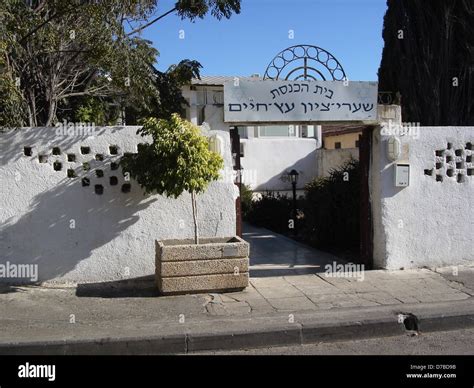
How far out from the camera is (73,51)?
24.9ft

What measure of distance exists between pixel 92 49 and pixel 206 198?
2.59 metres

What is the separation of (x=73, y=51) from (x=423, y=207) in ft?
18.4

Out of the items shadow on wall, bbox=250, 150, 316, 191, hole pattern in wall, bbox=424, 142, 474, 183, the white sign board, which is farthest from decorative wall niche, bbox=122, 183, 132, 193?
shadow on wall, bbox=250, 150, 316, 191

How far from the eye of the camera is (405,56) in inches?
500

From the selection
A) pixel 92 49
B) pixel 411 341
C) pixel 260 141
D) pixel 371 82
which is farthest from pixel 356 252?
pixel 260 141

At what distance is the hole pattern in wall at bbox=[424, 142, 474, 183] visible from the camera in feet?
26.7

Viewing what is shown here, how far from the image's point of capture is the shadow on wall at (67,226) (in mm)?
6922

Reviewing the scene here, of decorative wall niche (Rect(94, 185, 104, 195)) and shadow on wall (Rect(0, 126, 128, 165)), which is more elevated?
shadow on wall (Rect(0, 126, 128, 165))

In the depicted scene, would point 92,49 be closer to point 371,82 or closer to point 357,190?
point 371,82

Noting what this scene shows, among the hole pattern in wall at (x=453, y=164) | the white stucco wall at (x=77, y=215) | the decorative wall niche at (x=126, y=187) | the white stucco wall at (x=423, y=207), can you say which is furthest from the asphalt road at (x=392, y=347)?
the hole pattern in wall at (x=453, y=164)

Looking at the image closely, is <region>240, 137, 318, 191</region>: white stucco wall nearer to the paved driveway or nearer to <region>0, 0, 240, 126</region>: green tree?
the paved driveway

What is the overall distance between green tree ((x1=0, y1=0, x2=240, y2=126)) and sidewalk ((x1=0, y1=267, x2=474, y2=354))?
99.6 inches

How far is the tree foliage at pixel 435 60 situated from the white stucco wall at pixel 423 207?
4.02m

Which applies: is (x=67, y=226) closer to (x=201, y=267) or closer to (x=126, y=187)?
(x=126, y=187)
